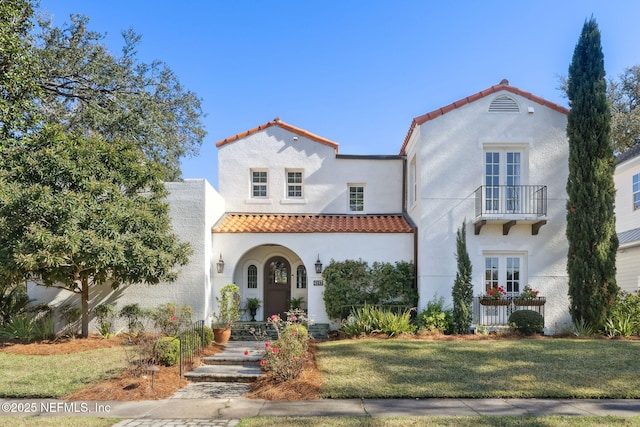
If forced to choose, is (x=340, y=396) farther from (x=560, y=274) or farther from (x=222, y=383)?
(x=560, y=274)

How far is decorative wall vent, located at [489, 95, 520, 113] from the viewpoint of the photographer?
13211mm

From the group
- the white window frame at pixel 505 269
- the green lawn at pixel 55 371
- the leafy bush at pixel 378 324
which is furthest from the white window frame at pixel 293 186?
the green lawn at pixel 55 371

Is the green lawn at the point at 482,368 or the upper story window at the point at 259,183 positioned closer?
the green lawn at the point at 482,368

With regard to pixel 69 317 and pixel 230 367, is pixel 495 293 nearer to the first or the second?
pixel 230 367

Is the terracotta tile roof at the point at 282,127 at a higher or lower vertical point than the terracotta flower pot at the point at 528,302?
higher

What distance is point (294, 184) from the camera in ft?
50.5

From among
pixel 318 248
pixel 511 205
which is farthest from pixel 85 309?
pixel 511 205

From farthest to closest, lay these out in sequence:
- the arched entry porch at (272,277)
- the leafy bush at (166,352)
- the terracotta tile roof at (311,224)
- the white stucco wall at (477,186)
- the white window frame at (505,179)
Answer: the arched entry porch at (272,277) → the terracotta tile roof at (311,224) → the white window frame at (505,179) → the white stucco wall at (477,186) → the leafy bush at (166,352)

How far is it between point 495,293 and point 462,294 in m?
1.11

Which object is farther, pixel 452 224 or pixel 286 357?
pixel 452 224

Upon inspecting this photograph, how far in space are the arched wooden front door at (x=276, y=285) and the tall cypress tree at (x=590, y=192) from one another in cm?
891

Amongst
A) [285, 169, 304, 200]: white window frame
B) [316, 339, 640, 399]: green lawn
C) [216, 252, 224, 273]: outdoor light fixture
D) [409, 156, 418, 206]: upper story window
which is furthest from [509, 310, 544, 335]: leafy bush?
[216, 252, 224, 273]: outdoor light fixture

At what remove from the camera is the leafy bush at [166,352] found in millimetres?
8469

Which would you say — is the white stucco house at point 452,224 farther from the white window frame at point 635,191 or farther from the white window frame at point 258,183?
the white window frame at point 635,191
